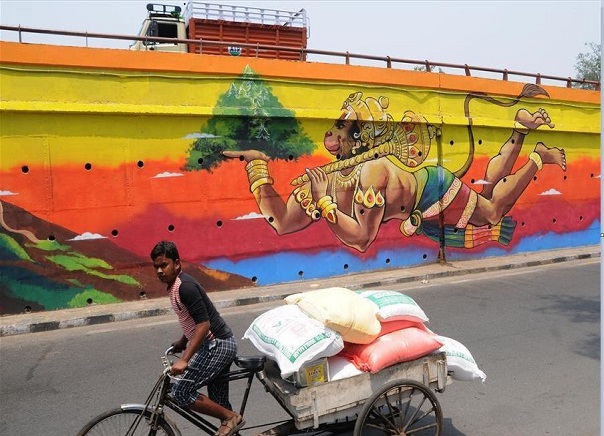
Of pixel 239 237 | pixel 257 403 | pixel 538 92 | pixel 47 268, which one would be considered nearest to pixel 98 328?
pixel 47 268

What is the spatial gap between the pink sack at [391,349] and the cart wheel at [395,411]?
0.15 meters

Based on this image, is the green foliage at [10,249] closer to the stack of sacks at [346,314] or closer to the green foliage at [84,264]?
the green foliage at [84,264]

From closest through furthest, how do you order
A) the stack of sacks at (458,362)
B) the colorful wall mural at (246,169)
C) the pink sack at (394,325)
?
1. the pink sack at (394,325)
2. the stack of sacks at (458,362)
3. the colorful wall mural at (246,169)

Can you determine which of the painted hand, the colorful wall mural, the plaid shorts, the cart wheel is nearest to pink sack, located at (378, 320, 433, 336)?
the cart wheel

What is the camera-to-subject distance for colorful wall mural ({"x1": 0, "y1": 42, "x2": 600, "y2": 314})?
7.98 m

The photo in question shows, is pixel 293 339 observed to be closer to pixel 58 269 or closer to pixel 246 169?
pixel 58 269

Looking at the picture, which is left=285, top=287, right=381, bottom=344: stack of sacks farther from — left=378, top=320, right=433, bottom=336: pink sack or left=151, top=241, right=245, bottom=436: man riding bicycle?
left=151, top=241, right=245, bottom=436: man riding bicycle

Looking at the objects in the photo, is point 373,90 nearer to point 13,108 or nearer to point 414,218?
point 414,218

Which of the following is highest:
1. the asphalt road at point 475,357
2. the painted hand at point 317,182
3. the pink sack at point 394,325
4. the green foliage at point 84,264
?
the painted hand at point 317,182

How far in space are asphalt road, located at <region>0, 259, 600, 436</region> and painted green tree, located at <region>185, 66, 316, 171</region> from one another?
2707 mm

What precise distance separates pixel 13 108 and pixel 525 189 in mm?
10636

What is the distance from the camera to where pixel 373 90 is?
1040cm

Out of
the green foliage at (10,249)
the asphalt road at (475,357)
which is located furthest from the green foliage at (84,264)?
the asphalt road at (475,357)

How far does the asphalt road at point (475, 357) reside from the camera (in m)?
4.41
